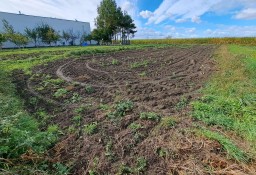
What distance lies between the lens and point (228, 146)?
10.7ft

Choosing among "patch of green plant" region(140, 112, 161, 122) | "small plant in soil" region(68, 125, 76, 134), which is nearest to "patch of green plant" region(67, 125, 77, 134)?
"small plant in soil" region(68, 125, 76, 134)

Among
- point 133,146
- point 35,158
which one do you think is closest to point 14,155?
point 35,158

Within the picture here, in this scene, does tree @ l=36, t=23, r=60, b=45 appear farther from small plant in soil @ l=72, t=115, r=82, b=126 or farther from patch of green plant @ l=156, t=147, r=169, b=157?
patch of green plant @ l=156, t=147, r=169, b=157

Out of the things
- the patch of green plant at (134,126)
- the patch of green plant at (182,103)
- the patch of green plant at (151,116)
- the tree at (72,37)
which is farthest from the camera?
the tree at (72,37)

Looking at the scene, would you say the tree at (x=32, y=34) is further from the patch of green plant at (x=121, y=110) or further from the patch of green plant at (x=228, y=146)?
the patch of green plant at (x=228, y=146)

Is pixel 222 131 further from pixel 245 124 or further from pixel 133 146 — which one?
pixel 133 146

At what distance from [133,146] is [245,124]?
2295mm

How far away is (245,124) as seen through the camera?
405 centimetres

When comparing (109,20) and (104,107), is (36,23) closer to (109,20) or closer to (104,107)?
(109,20)

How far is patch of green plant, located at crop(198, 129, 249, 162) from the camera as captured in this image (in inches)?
120

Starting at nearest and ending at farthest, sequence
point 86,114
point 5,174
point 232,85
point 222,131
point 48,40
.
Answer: point 5,174, point 222,131, point 86,114, point 232,85, point 48,40

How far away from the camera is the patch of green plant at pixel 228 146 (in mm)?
3060

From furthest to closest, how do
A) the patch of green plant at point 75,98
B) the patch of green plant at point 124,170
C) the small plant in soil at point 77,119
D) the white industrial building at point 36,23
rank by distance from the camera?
the white industrial building at point 36,23, the patch of green plant at point 75,98, the small plant in soil at point 77,119, the patch of green plant at point 124,170

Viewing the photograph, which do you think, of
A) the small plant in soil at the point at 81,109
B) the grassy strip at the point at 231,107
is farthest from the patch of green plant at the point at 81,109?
the grassy strip at the point at 231,107
